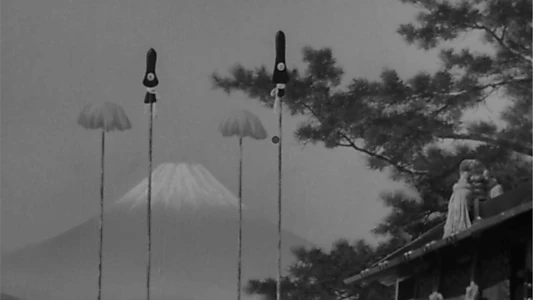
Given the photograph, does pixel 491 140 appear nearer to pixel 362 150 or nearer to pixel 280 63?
pixel 362 150

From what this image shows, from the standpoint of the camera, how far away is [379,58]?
5.35m

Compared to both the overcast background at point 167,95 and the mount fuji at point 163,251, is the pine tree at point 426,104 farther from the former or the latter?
the mount fuji at point 163,251

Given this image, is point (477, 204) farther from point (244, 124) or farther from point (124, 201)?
point (124, 201)

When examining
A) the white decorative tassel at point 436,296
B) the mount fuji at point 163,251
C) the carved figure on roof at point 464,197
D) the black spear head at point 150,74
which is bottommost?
the white decorative tassel at point 436,296

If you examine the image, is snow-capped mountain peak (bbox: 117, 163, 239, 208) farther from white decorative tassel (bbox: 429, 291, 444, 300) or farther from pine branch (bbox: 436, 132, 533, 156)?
white decorative tassel (bbox: 429, 291, 444, 300)

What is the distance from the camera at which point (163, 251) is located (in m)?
5.06

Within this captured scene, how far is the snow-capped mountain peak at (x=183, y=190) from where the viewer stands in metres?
5.09

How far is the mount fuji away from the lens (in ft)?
16.2

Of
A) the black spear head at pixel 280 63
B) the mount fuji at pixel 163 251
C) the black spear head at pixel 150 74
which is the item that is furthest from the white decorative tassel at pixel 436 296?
the mount fuji at pixel 163 251

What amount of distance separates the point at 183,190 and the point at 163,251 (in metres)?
A: 0.30

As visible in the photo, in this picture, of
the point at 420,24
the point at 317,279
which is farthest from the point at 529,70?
the point at 317,279

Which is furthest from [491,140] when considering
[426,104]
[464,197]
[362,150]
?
[464,197]

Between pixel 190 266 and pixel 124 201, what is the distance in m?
0.45

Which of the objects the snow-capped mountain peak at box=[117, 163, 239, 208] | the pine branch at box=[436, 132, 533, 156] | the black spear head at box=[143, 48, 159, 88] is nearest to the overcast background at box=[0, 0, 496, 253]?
the snow-capped mountain peak at box=[117, 163, 239, 208]
